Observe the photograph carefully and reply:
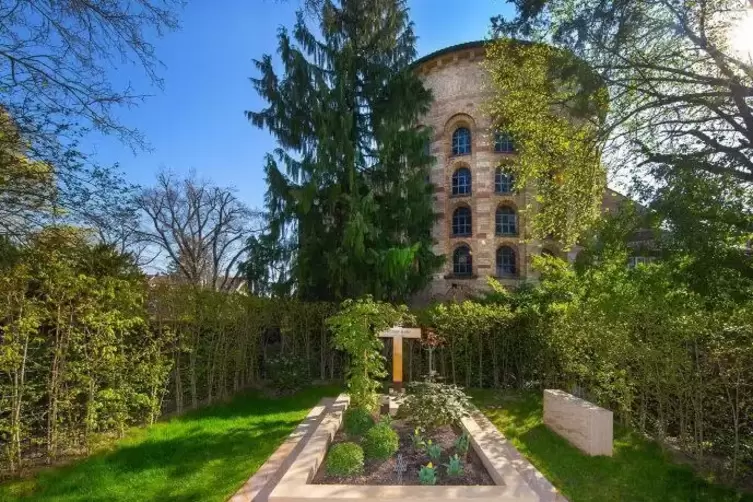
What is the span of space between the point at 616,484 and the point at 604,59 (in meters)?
6.98

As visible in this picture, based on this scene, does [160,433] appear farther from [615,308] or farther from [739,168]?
[739,168]

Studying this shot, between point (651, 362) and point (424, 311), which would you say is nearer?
point (651, 362)

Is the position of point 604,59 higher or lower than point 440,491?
higher

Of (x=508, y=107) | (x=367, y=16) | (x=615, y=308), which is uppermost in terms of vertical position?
(x=367, y=16)

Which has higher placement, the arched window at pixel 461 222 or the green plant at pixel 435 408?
the arched window at pixel 461 222

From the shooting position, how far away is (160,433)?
268 inches

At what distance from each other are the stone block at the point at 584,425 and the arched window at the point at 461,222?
1670 cm

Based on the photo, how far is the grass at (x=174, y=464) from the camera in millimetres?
4566

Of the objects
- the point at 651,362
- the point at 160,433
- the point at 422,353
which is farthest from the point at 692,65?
the point at 160,433

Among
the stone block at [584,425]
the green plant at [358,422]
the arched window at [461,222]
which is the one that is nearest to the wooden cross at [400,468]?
the green plant at [358,422]

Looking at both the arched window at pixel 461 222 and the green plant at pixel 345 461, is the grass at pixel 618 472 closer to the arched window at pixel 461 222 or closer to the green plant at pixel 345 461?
the green plant at pixel 345 461

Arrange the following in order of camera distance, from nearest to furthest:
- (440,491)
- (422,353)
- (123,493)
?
(440,491)
(123,493)
(422,353)

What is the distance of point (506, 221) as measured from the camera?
2306 cm

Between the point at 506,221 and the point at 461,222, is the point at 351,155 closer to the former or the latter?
the point at 461,222
